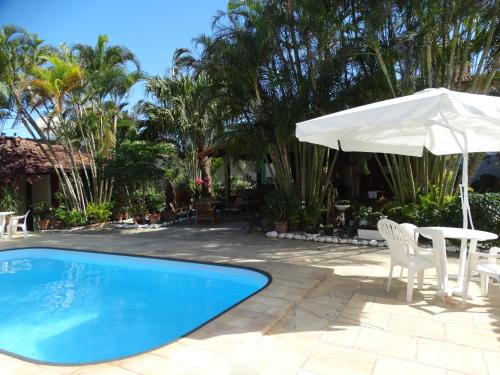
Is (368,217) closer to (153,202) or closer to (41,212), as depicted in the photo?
(153,202)

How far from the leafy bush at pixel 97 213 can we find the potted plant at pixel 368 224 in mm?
9749

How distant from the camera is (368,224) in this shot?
8.97 meters

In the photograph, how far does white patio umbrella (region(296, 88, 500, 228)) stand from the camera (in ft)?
12.6

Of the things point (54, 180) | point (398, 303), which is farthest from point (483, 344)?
point (54, 180)

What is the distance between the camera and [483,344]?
338 cm

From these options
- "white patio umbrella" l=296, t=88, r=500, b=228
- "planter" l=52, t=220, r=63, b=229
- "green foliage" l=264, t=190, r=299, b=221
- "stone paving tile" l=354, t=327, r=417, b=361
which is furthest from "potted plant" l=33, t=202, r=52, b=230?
"stone paving tile" l=354, t=327, r=417, b=361

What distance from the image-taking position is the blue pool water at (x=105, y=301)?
14.5 ft

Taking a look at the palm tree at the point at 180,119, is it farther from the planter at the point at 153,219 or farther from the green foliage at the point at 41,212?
the green foliage at the point at 41,212

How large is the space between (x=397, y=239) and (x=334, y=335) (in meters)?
1.77

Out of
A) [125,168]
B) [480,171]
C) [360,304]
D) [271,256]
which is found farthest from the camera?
[480,171]

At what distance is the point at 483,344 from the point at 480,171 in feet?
42.1

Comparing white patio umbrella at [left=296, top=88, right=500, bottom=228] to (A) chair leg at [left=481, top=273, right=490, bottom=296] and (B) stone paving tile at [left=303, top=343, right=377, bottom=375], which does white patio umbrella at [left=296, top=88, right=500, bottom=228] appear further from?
(B) stone paving tile at [left=303, top=343, right=377, bottom=375]

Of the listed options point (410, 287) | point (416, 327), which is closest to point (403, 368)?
point (416, 327)

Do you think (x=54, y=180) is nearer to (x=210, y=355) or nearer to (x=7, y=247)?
(x=7, y=247)
